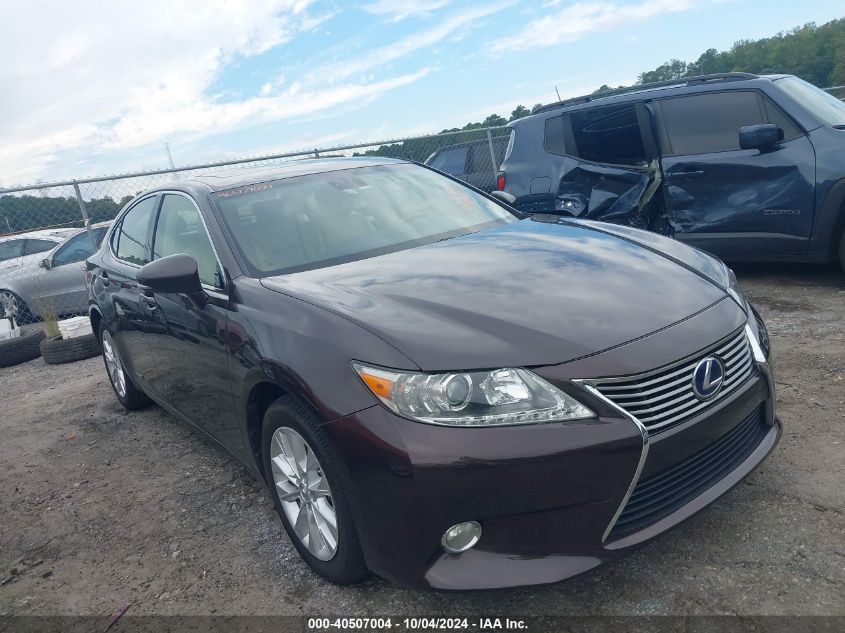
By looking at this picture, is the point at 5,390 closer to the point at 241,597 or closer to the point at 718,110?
the point at 241,597

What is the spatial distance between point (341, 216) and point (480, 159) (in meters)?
8.52

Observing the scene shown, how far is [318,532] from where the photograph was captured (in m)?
2.58

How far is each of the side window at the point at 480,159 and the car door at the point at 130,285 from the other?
24.4 feet

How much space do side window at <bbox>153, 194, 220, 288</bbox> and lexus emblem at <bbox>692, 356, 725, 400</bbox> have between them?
2009 millimetres

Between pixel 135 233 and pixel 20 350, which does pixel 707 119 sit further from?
pixel 20 350

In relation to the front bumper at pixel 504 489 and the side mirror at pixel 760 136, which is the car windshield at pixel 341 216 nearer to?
the front bumper at pixel 504 489

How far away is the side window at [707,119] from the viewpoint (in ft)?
19.2

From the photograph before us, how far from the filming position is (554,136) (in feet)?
22.2

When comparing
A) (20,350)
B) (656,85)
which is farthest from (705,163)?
(20,350)

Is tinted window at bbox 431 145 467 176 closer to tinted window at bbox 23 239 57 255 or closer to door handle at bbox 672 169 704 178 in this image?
door handle at bbox 672 169 704 178

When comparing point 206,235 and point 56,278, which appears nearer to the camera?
point 206,235

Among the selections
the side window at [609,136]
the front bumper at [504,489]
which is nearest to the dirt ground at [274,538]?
the front bumper at [504,489]

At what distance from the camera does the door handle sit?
5949 millimetres

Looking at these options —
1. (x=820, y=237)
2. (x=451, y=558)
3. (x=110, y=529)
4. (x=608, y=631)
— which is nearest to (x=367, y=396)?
(x=451, y=558)
